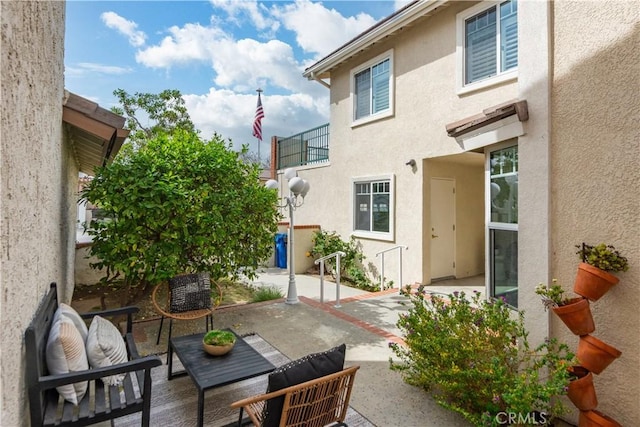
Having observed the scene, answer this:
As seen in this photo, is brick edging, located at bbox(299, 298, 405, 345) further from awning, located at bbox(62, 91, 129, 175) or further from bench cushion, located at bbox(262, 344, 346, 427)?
awning, located at bbox(62, 91, 129, 175)

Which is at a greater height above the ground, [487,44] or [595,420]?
[487,44]

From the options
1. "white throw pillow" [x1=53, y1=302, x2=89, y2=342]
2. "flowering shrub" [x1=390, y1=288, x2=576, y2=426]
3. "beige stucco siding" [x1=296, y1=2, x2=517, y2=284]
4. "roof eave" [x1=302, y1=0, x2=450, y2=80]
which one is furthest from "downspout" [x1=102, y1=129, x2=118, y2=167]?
"roof eave" [x1=302, y1=0, x2=450, y2=80]

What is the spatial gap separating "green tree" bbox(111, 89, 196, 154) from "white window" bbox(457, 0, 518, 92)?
14481 millimetres

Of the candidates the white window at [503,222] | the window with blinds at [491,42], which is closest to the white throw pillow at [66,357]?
the white window at [503,222]

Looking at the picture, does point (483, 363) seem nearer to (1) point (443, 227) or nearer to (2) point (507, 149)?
(2) point (507, 149)

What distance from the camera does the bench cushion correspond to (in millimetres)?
2488

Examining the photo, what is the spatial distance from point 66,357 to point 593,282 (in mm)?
4424

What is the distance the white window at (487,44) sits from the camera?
700cm

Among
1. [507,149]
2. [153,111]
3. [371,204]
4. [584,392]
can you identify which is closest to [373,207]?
[371,204]

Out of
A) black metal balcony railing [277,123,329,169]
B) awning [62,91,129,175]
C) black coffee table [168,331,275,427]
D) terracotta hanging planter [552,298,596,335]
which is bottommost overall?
black coffee table [168,331,275,427]

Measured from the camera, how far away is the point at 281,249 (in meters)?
12.8

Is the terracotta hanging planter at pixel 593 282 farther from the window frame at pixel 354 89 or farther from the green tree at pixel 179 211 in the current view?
the window frame at pixel 354 89

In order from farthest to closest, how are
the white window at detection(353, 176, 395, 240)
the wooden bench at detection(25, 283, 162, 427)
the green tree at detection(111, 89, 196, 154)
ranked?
the green tree at detection(111, 89, 196, 154)
the white window at detection(353, 176, 395, 240)
the wooden bench at detection(25, 283, 162, 427)

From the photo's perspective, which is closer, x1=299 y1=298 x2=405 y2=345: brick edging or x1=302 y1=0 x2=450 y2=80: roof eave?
x1=299 y1=298 x2=405 y2=345: brick edging
